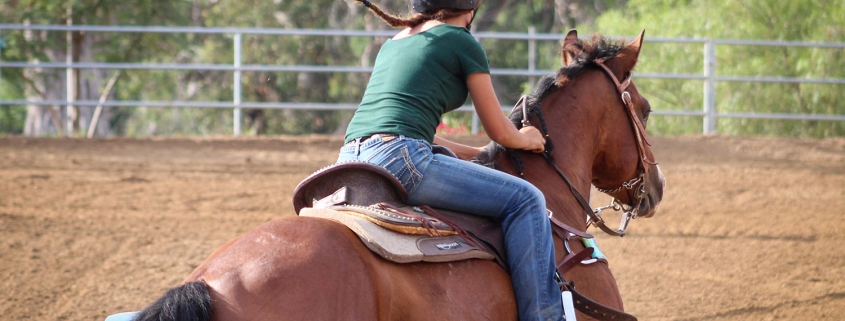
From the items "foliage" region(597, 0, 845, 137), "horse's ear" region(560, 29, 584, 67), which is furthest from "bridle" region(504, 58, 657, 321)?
"foliage" region(597, 0, 845, 137)

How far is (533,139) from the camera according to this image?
137 inches

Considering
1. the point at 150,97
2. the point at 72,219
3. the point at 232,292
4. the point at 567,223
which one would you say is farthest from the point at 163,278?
the point at 150,97

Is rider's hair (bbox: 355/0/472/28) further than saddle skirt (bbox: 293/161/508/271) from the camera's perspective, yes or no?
Yes

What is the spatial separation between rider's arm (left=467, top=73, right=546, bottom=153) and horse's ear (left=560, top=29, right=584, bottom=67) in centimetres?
64

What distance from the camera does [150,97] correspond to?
30.7m

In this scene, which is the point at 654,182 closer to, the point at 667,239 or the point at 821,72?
the point at 667,239


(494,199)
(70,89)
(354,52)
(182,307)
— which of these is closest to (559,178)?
(494,199)

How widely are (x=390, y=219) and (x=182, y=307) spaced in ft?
2.74

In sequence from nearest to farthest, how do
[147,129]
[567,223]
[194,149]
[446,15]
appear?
1. [446,15]
2. [567,223]
3. [194,149]
4. [147,129]

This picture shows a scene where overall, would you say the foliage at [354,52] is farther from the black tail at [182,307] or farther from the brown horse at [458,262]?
the black tail at [182,307]

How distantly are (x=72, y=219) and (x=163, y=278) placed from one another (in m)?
2.20

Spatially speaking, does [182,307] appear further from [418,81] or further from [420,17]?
[420,17]

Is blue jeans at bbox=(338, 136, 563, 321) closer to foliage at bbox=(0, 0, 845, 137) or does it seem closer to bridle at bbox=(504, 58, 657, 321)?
bridle at bbox=(504, 58, 657, 321)

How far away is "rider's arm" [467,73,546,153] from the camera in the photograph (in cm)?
318
